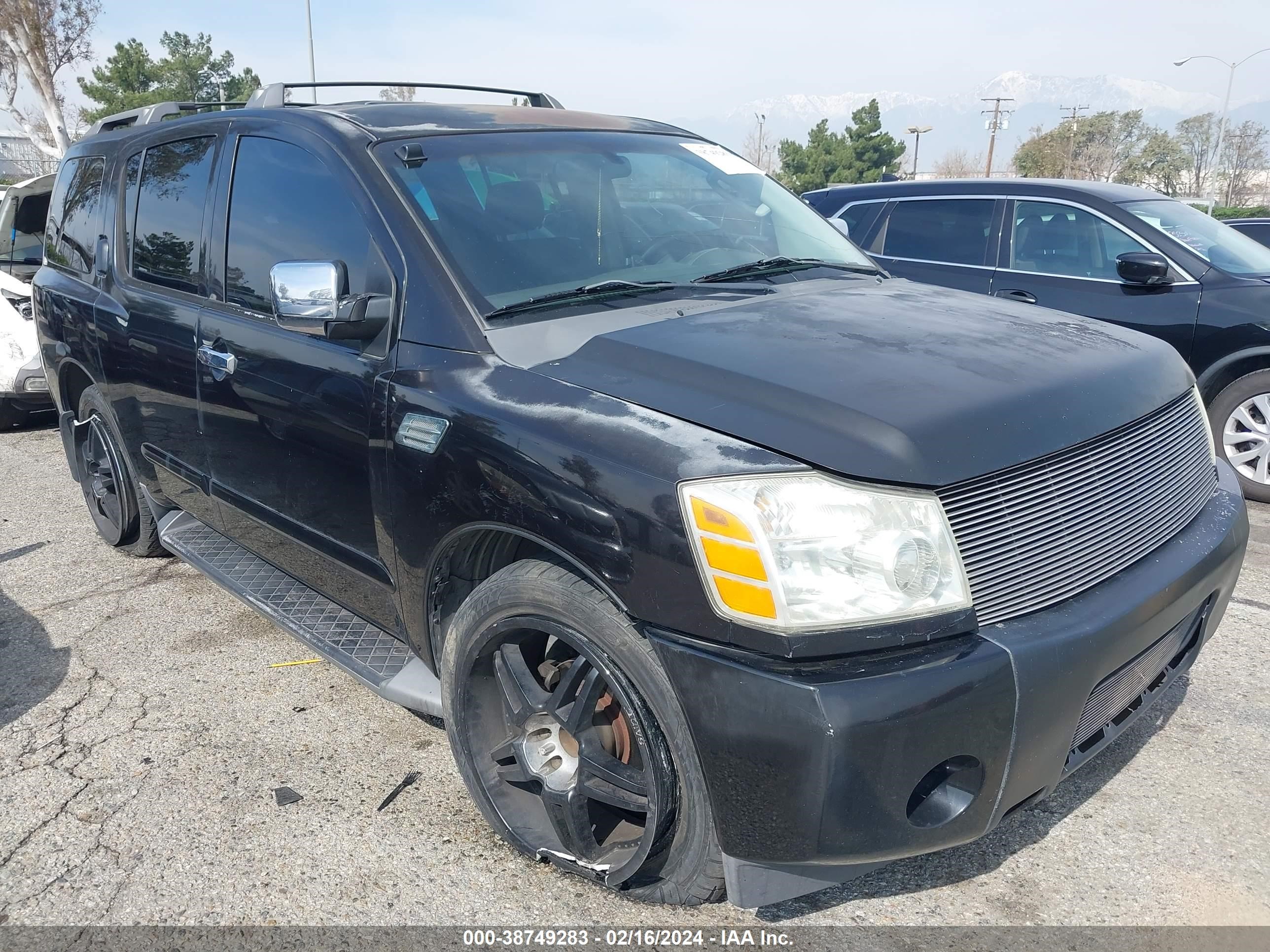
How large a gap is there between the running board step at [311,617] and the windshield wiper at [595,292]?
3.43ft

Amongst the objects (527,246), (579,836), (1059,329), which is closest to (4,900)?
(579,836)

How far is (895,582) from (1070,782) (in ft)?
4.57

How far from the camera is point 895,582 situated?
72.1 inches

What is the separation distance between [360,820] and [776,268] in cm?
206

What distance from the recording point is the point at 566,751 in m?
2.36

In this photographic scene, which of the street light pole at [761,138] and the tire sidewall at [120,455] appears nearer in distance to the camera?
the tire sidewall at [120,455]

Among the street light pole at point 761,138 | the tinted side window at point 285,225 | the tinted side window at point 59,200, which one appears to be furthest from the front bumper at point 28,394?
the street light pole at point 761,138

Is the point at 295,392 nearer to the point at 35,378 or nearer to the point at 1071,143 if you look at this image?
the point at 35,378

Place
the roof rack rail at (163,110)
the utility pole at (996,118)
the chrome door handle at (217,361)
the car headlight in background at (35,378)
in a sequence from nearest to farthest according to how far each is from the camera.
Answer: the chrome door handle at (217,361) < the roof rack rail at (163,110) < the car headlight in background at (35,378) < the utility pole at (996,118)

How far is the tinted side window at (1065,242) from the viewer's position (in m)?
5.91

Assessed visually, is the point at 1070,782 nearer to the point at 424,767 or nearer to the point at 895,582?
the point at 895,582

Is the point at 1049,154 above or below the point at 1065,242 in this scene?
above

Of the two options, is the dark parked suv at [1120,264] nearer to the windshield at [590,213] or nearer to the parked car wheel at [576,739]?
the windshield at [590,213]

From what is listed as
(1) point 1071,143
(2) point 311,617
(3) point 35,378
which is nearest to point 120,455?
(2) point 311,617
